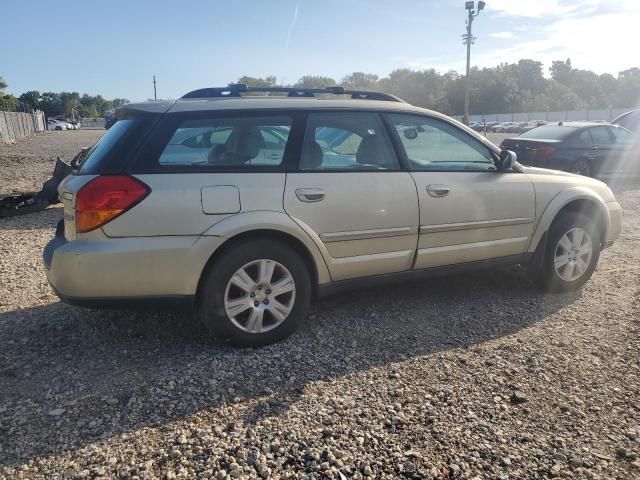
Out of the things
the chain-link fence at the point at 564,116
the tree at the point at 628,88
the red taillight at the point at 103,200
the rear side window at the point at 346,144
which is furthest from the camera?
the tree at the point at 628,88

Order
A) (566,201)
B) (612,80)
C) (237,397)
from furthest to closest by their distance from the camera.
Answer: (612,80) < (566,201) < (237,397)

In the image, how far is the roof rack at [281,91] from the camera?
410 centimetres

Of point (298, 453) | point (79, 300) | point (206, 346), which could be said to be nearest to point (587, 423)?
point (298, 453)

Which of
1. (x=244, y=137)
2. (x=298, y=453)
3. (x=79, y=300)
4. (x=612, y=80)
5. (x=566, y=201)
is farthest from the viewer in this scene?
(x=612, y=80)

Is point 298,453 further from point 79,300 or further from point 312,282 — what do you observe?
point 79,300

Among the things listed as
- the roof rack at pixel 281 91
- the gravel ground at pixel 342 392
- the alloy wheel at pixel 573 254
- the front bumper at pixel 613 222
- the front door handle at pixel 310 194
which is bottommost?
the gravel ground at pixel 342 392

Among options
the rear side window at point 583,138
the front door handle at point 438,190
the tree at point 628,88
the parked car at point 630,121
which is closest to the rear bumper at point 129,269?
the front door handle at point 438,190

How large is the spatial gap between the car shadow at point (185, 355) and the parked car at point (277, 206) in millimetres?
336

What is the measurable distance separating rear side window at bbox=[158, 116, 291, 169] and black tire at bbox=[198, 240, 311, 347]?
586mm

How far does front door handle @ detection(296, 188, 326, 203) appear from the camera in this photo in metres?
3.61

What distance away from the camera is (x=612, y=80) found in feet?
366

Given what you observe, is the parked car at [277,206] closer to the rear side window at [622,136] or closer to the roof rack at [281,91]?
the roof rack at [281,91]

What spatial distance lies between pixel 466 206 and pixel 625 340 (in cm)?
151

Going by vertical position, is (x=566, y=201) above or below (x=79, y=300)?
above
